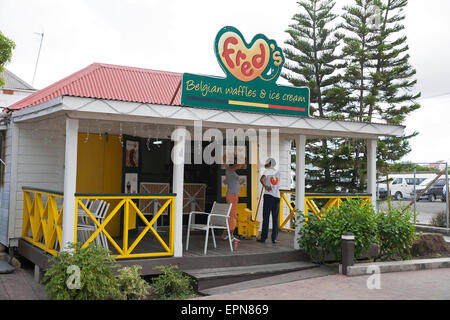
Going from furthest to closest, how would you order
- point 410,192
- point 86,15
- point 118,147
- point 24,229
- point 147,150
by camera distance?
point 410,192
point 86,15
point 147,150
point 118,147
point 24,229

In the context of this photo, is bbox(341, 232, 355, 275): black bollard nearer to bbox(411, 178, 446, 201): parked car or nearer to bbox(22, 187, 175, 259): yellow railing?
bbox(22, 187, 175, 259): yellow railing

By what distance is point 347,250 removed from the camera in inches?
273

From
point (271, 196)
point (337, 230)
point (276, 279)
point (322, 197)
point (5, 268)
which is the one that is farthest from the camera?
point (322, 197)

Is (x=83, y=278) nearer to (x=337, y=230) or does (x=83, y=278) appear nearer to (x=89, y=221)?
(x=89, y=221)

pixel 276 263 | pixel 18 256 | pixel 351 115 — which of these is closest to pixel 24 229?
pixel 18 256

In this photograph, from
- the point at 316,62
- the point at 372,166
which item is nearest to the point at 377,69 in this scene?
the point at 316,62

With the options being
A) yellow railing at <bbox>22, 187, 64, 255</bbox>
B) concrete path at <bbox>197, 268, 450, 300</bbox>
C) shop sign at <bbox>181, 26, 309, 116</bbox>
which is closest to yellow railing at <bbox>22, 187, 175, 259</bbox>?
yellow railing at <bbox>22, 187, 64, 255</bbox>

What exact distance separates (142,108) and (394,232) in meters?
4.63

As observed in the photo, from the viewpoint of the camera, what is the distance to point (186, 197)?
10688 millimetres

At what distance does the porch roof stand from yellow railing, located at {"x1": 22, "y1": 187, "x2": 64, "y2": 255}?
1.23 m

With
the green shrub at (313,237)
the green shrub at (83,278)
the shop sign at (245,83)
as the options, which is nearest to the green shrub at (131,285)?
the green shrub at (83,278)
